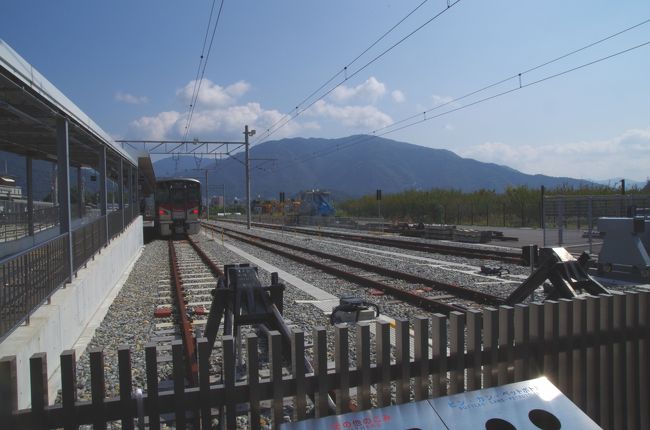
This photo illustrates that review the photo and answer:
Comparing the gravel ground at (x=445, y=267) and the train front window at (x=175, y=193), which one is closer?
the gravel ground at (x=445, y=267)

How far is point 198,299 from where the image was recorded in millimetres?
10664

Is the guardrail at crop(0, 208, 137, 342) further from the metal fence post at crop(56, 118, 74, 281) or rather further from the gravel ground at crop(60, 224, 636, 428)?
the gravel ground at crop(60, 224, 636, 428)

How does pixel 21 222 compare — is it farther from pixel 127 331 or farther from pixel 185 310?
pixel 127 331

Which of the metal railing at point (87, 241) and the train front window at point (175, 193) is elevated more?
the train front window at point (175, 193)

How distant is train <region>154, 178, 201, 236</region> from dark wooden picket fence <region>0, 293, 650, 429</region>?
27.8 metres

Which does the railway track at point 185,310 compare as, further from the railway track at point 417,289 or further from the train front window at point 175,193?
the train front window at point 175,193

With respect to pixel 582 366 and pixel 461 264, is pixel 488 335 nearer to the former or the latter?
pixel 582 366

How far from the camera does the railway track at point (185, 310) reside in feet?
21.6

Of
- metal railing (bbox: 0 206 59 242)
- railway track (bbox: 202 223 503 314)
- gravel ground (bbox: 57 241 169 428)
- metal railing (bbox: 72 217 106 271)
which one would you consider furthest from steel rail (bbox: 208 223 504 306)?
metal railing (bbox: 0 206 59 242)

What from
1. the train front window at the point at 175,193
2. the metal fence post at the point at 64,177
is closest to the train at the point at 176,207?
the train front window at the point at 175,193

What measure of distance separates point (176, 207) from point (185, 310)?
2273cm

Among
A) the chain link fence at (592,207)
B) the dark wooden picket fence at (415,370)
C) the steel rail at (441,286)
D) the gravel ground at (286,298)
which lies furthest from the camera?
the chain link fence at (592,207)

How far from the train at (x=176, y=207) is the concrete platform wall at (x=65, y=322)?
60.4 ft

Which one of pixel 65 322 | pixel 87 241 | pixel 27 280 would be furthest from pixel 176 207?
pixel 27 280
